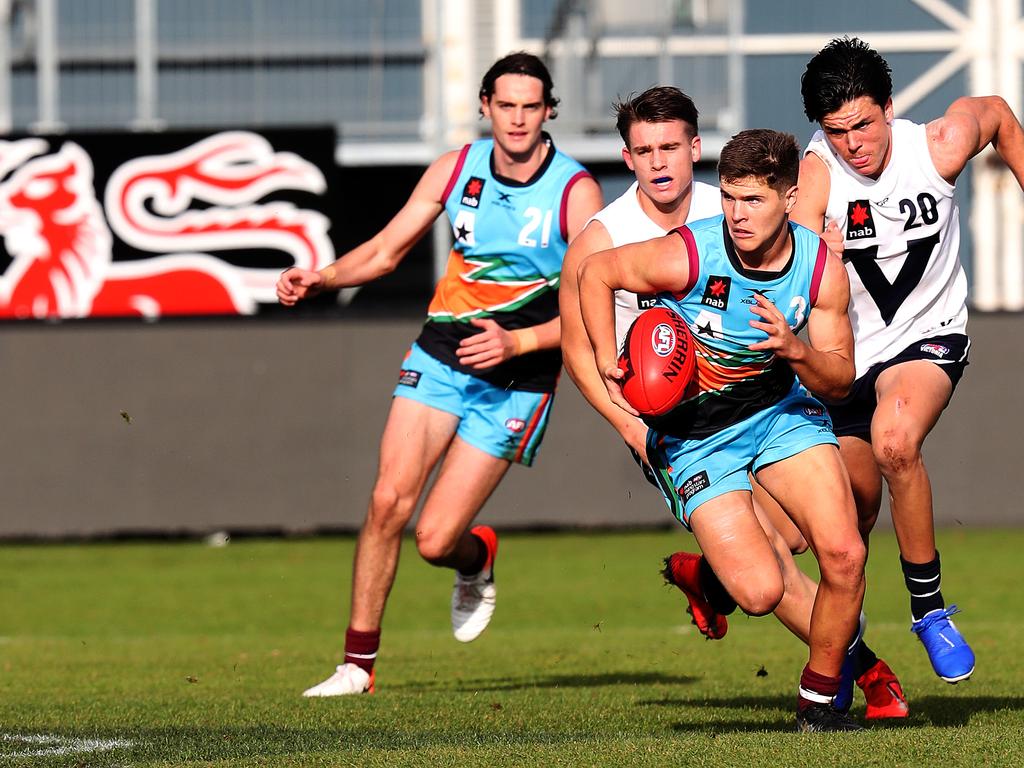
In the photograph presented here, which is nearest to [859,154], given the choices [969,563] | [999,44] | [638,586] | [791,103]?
[638,586]

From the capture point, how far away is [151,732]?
656 cm

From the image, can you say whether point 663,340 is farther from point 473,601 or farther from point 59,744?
point 473,601

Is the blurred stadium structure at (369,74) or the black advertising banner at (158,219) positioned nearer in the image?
the black advertising banner at (158,219)

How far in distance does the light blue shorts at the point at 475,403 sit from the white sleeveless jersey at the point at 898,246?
169 centimetres

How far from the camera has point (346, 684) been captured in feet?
25.9

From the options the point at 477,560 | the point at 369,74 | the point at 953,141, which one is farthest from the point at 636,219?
the point at 369,74

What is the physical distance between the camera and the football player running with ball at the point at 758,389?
19.8 ft

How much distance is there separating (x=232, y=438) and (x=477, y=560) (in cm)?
784

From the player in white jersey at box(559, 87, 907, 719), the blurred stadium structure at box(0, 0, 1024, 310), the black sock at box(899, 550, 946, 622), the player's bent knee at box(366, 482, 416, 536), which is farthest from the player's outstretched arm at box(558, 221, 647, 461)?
the blurred stadium structure at box(0, 0, 1024, 310)

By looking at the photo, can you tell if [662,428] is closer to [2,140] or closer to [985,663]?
[985,663]

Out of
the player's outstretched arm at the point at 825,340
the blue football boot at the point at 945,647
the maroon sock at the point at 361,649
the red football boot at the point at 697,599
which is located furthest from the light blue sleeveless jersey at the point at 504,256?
the blue football boot at the point at 945,647

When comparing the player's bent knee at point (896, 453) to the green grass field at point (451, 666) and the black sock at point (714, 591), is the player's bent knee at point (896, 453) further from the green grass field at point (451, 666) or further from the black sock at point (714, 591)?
the green grass field at point (451, 666)

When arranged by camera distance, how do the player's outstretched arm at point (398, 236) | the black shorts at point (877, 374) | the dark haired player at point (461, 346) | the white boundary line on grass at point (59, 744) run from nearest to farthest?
the white boundary line on grass at point (59, 744), the black shorts at point (877, 374), the dark haired player at point (461, 346), the player's outstretched arm at point (398, 236)

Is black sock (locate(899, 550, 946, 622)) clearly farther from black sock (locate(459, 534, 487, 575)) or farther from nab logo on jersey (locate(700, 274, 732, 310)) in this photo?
black sock (locate(459, 534, 487, 575))
